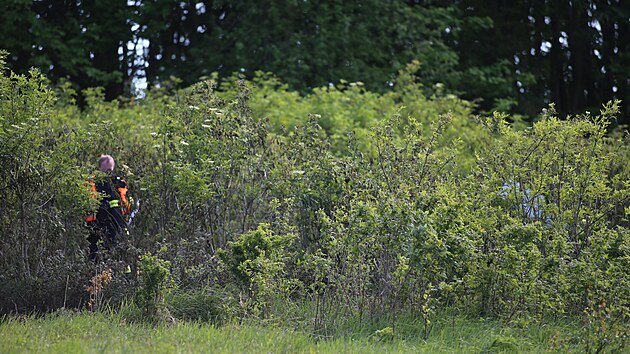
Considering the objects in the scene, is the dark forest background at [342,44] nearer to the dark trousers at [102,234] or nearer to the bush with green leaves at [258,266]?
the dark trousers at [102,234]

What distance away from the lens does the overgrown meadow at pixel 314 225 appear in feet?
28.6

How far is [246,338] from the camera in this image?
26.1ft

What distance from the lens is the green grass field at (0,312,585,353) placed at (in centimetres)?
743

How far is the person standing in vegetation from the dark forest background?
9119 millimetres

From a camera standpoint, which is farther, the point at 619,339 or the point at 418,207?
the point at 418,207

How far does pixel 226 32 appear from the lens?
22.7m

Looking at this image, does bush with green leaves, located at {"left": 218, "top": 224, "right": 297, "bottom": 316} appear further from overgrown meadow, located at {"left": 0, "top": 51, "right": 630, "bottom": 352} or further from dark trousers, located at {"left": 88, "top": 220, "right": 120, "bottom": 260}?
dark trousers, located at {"left": 88, "top": 220, "right": 120, "bottom": 260}

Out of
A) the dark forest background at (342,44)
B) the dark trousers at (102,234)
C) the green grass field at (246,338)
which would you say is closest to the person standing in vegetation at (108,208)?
the dark trousers at (102,234)

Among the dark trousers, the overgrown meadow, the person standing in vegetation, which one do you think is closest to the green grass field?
the overgrown meadow

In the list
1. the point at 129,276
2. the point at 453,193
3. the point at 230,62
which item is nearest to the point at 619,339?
the point at 453,193

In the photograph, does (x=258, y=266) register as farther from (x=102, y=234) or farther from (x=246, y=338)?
(x=102, y=234)

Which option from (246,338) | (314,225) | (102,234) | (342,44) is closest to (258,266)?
(246,338)

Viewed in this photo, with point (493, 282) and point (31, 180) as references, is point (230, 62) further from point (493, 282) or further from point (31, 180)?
point (493, 282)

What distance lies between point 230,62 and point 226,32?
1124 mm
